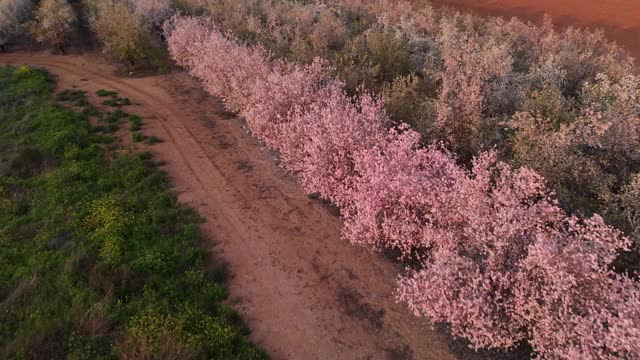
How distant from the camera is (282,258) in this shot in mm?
10758

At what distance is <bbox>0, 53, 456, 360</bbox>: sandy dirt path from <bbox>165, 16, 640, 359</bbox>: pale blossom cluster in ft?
2.10

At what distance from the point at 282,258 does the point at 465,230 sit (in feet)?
14.4

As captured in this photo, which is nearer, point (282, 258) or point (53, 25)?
point (282, 258)

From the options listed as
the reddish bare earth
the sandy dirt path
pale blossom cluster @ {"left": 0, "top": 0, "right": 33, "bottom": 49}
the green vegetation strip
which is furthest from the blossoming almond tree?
the reddish bare earth

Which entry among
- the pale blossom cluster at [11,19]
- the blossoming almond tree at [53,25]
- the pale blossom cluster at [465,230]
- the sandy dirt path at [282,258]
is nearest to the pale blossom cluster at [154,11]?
the blossoming almond tree at [53,25]

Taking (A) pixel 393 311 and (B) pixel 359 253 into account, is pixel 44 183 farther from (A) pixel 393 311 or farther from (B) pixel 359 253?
(A) pixel 393 311

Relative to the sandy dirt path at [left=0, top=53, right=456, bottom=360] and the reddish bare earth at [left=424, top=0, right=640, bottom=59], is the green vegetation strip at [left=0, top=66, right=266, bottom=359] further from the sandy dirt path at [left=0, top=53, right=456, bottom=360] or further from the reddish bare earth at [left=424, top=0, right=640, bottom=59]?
the reddish bare earth at [left=424, top=0, right=640, bottom=59]

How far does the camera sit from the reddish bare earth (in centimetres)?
3167

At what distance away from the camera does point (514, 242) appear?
826cm

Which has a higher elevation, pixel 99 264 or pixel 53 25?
pixel 53 25

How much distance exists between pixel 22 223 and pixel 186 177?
14.6 feet

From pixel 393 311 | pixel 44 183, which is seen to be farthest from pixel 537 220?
pixel 44 183

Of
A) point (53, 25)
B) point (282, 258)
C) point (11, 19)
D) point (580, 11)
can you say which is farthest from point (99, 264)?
point (580, 11)

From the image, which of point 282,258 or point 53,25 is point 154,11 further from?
point 282,258
